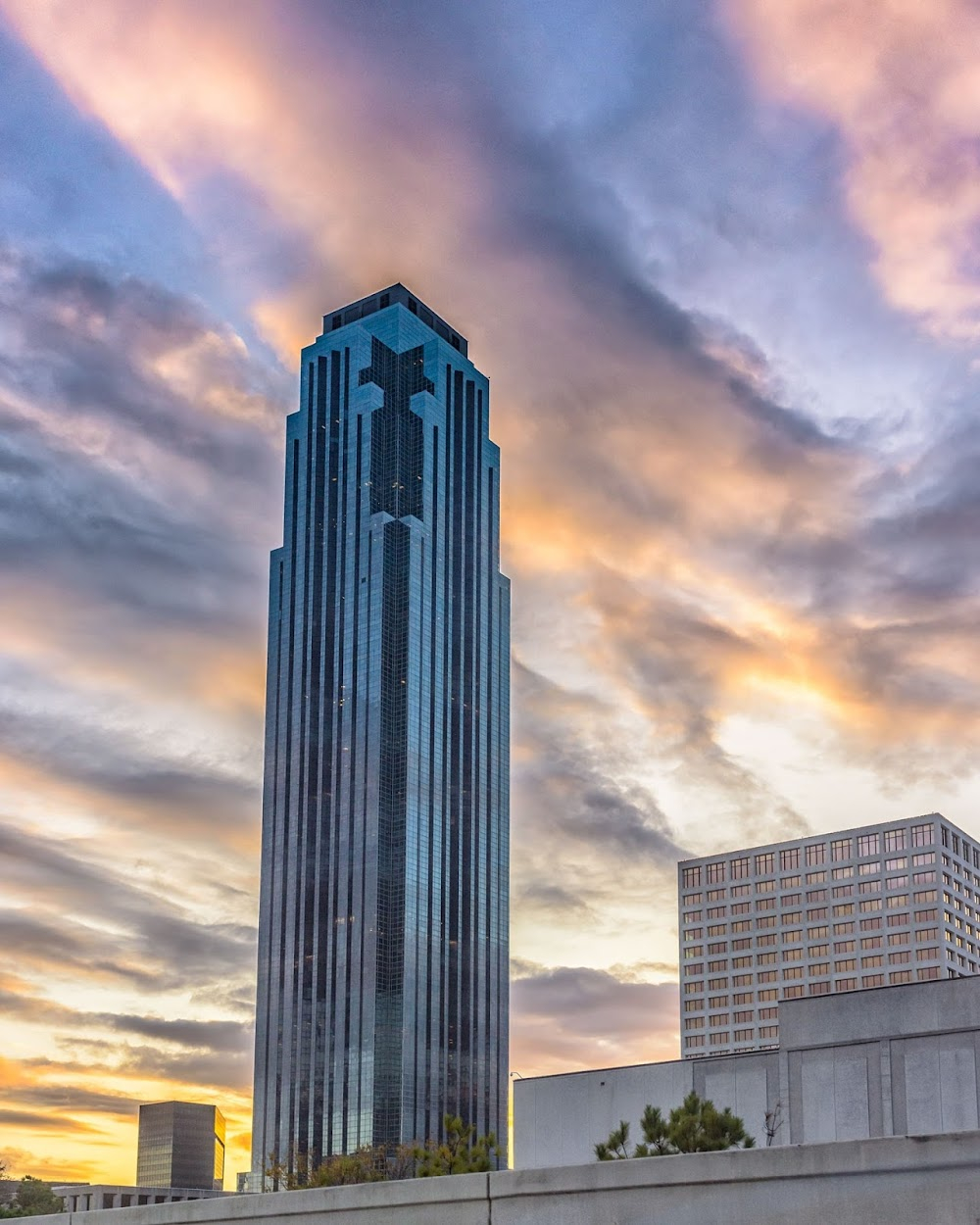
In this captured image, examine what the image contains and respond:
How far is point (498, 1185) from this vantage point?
26812 millimetres

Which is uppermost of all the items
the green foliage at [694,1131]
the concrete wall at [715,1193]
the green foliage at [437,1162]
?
the concrete wall at [715,1193]

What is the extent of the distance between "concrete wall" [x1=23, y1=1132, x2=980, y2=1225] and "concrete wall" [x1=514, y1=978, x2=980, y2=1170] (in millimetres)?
36324

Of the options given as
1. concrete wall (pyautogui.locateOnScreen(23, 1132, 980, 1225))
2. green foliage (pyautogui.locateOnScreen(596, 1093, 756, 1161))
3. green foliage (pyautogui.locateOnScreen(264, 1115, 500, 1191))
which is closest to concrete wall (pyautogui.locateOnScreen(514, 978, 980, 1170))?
green foliage (pyautogui.locateOnScreen(596, 1093, 756, 1161))

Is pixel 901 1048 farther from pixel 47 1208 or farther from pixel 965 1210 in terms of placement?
pixel 47 1208

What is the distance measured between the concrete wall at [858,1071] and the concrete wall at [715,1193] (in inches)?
1430

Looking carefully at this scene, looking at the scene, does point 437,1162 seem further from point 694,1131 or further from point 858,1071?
point 858,1071

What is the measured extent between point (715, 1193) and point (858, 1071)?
48.1 metres

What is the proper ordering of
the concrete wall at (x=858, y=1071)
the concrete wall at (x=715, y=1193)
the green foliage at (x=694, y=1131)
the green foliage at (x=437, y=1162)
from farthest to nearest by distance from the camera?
the concrete wall at (x=858, y=1071)
the green foliage at (x=437, y=1162)
the green foliage at (x=694, y=1131)
the concrete wall at (x=715, y=1193)

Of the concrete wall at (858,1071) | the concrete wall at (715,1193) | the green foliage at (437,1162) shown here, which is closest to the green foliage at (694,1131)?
the green foliage at (437,1162)

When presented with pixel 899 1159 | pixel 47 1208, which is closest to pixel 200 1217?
pixel 899 1159

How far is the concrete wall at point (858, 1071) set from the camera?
6531cm

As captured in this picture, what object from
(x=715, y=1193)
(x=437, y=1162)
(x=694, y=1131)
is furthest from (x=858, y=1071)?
(x=715, y=1193)

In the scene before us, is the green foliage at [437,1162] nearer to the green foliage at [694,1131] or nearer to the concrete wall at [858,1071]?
the green foliage at [694,1131]

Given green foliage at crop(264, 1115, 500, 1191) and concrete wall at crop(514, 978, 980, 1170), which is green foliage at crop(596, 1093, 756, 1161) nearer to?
green foliage at crop(264, 1115, 500, 1191)
